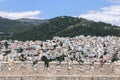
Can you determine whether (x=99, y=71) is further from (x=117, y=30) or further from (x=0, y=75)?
(x=117, y=30)

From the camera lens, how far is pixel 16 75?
20.3 meters

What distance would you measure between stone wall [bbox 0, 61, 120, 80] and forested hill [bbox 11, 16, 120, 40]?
365 ft

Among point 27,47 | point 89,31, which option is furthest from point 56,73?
point 89,31

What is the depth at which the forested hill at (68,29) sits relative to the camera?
14300 cm

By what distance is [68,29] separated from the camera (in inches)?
6068

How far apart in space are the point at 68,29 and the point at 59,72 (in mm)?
133852

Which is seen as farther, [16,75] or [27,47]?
[27,47]

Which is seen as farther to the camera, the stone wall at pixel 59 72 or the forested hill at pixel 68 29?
the forested hill at pixel 68 29

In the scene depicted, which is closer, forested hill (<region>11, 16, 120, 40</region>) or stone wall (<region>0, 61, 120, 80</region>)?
stone wall (<region>0, 61, 120, 80</region>)

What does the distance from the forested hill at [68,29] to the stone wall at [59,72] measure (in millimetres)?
111248

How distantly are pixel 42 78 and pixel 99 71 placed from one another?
8.18 feet

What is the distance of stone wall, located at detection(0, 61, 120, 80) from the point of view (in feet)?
66.6

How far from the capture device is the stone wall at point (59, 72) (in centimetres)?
2031

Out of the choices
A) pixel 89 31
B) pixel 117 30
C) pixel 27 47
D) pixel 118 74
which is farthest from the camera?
pixel 117 30
